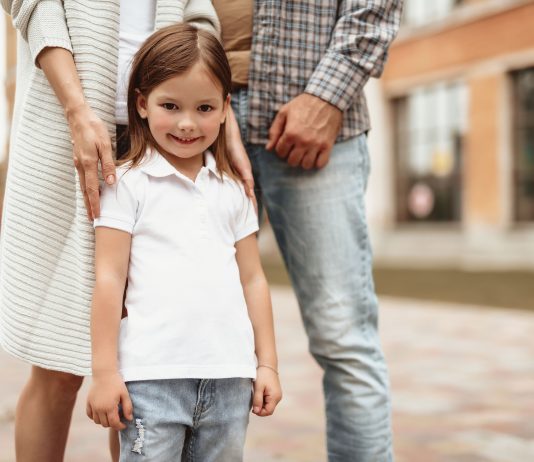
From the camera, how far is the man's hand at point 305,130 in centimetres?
214

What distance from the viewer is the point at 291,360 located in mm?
5215

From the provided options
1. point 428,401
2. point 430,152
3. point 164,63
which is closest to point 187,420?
point 164,63

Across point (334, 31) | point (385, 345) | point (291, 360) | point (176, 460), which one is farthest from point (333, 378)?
point (385, 345)

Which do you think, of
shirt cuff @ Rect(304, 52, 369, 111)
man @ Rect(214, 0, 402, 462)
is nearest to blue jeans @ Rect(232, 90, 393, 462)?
man @ Rect(214, 0, 402, 462)

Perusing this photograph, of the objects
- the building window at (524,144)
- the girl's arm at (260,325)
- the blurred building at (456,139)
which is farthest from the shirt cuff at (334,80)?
the building window at (524,144)

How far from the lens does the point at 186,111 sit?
68.3 inches

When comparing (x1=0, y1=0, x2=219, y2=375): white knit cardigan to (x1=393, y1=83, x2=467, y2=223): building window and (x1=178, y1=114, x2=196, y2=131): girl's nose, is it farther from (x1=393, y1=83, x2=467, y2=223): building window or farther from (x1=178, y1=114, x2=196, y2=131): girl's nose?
(x1=393, y1=83, x2=467, y2=223): building window

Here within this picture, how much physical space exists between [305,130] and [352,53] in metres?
0.24

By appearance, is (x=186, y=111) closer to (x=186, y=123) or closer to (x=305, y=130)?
(x=186, y=123)

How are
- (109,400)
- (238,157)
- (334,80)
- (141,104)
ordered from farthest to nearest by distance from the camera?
1. (334,80)
2. (238,157)
3. (141,104)
4. (109,400)

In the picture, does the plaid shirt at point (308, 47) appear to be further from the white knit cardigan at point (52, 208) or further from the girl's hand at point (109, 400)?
the girl's hand at point (109, 400)

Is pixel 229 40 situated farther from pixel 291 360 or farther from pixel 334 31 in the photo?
pixel 291 360

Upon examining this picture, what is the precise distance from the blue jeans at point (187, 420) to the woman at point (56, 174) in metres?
0.22

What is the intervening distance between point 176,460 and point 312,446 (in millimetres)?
1617
